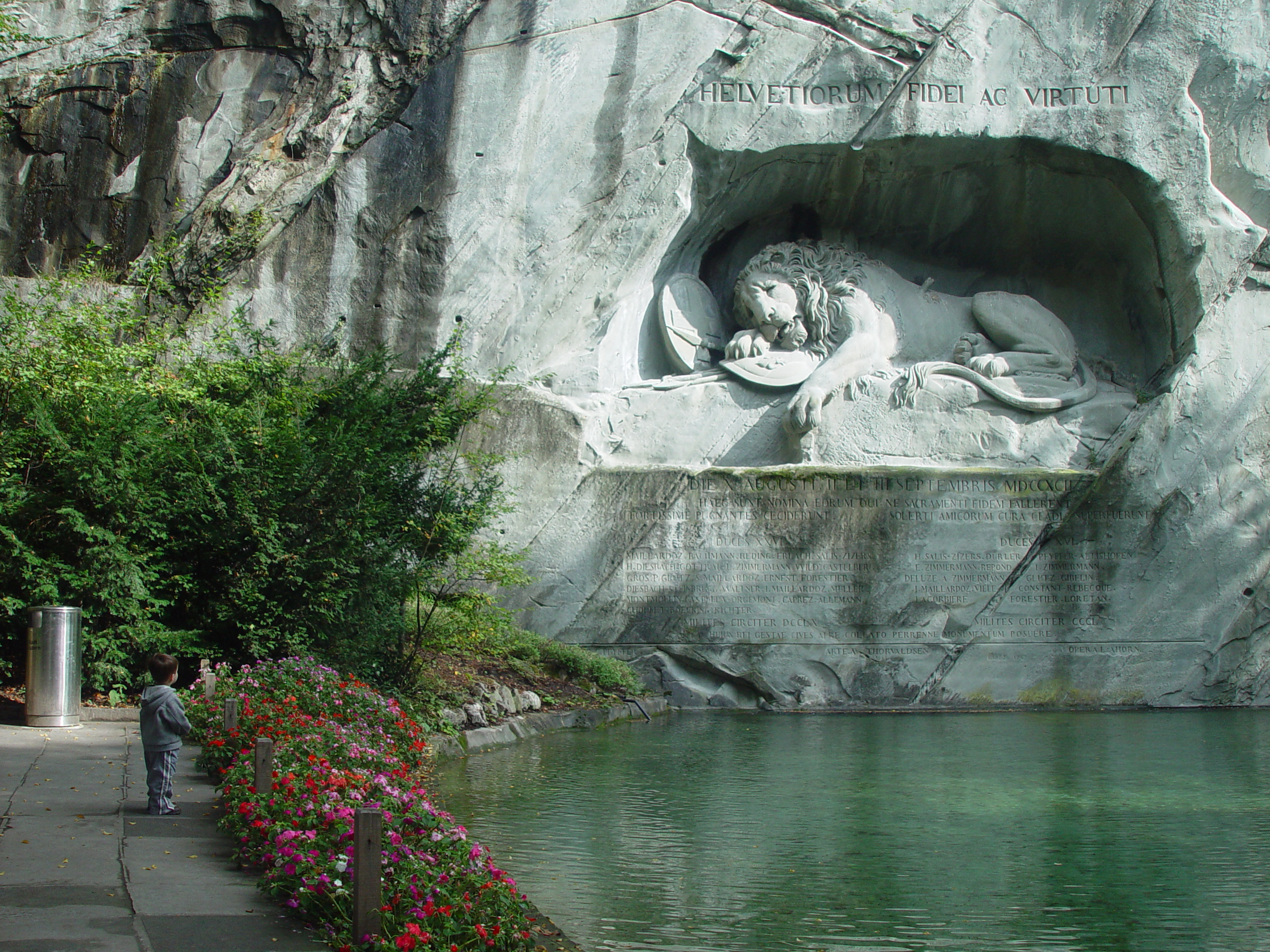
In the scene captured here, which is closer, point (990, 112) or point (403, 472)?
point (403, 472)

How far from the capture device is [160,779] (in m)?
5.73

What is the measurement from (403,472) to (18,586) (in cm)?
317

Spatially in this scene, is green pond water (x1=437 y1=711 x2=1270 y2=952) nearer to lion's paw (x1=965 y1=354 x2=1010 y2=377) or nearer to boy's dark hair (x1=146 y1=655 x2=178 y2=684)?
boy's dark hair (x1=146 y1=655 x2=178 y2=684)

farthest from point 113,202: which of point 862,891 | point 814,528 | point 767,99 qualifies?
point 862,891

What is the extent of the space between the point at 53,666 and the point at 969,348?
34.5 ft

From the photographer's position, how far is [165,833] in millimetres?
5387

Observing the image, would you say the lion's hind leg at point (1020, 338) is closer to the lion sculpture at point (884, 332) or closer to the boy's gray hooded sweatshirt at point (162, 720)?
the lion sculpture at point (884, 332)

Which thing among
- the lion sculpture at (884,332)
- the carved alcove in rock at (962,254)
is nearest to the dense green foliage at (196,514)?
the carved alcove in rock at (962,254)

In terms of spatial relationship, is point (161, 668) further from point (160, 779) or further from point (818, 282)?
point (818, 282)

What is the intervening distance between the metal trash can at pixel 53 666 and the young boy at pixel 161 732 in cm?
313

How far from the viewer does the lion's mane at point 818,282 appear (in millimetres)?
14266

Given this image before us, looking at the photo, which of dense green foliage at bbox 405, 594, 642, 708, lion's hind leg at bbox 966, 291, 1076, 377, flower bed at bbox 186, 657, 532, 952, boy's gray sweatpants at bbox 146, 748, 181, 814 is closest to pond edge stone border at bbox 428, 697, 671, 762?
dense green foliage at bbox 405, 594, 642, 708

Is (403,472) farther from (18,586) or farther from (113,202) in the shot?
(113,202)

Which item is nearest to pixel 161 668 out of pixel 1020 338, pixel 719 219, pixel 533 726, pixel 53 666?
pixel 53 666
